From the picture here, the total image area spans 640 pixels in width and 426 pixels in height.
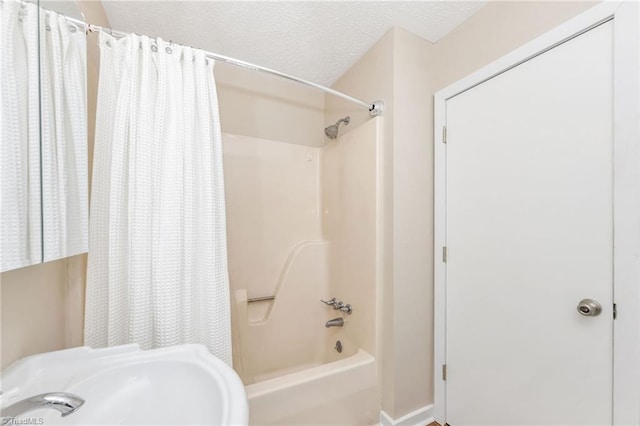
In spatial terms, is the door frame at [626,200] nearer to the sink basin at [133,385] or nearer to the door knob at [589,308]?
the door knob at [589,308]

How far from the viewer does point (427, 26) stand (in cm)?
137

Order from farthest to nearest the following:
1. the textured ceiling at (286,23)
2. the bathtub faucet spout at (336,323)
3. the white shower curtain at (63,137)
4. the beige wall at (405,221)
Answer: the bathtub faucet spout at (336,323) → the beige wall at (405,221) → the textured ceiling at (286,23) → the white shower curtain at (63,137)

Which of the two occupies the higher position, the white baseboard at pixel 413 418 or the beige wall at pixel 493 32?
the beige wall at pixel 493 32

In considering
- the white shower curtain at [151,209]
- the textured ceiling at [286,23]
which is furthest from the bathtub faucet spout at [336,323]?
the textured ceiling at [286,23]

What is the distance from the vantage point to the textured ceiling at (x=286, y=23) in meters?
1.24

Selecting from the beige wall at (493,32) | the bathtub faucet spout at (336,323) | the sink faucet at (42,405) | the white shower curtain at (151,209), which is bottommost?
the bathtub faucet spout at (336,323)

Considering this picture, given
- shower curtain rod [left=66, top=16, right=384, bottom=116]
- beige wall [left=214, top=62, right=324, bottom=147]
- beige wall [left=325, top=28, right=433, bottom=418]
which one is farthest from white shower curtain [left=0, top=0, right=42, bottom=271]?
beige wall [left=325, top=28, right=433, bottom=418]

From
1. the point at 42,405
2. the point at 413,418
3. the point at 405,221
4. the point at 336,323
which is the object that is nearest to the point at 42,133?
the point at 42,405

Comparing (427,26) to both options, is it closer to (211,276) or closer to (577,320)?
(577,320)

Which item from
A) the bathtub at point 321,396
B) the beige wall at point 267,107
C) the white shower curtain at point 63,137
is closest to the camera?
the white shower curtain at point 63,137

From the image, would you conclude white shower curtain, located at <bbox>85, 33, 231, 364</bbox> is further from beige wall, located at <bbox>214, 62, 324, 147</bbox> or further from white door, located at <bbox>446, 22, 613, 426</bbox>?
white door, located at <bbox>446, 22, 613, 426</bbox>

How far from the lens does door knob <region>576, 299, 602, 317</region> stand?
0.87 m

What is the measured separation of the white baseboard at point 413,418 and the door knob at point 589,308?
102 centimetres

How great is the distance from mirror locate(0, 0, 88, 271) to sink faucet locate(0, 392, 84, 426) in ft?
0.94
